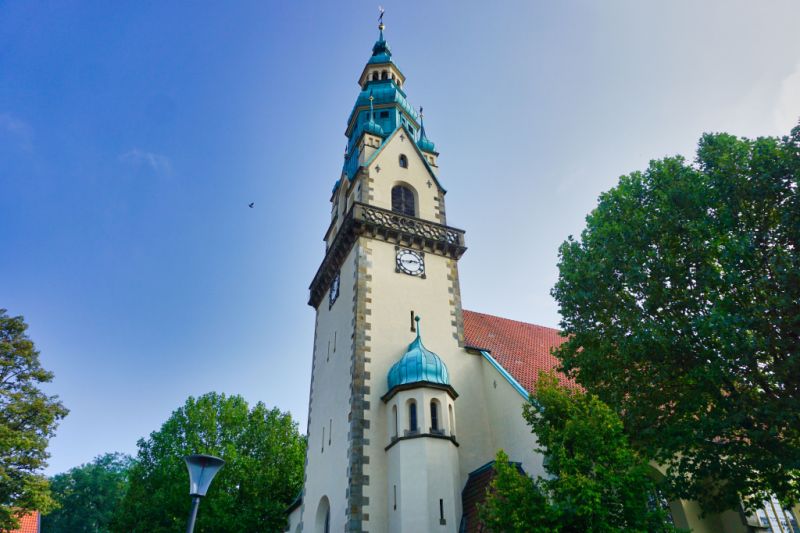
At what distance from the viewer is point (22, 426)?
74.1ft

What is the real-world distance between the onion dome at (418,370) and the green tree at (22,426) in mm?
14697

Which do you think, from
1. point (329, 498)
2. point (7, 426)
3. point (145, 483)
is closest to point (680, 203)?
point (329, 498)

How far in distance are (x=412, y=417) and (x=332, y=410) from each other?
4.37 metres

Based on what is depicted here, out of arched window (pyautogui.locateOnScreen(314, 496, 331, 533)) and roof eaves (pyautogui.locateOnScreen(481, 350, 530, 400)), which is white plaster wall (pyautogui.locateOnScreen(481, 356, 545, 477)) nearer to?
roof eaves (pyautogui.locateOnScreen(481, 350, 530, 400))

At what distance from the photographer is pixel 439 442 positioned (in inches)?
668

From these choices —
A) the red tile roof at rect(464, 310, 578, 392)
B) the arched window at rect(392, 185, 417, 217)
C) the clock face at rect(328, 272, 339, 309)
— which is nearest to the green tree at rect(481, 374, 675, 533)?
the red tile roof at rect(464, 310, 578, 392)

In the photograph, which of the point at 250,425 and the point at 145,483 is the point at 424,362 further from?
the point at 145,483

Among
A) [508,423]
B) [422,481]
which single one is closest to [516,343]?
[508,423]

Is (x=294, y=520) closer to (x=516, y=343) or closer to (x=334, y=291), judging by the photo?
(x=334, y=291)

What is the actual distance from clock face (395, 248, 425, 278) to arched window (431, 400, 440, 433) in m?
6.10

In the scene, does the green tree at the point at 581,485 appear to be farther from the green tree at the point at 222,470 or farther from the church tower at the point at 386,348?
the green tree at the point at 222,470

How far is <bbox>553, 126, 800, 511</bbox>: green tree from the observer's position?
469 inches

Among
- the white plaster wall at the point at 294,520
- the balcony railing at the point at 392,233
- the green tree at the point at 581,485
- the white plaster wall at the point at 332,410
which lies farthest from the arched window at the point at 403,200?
the green tree at the point at 581,485

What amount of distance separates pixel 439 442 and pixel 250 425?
1786 centimetres
